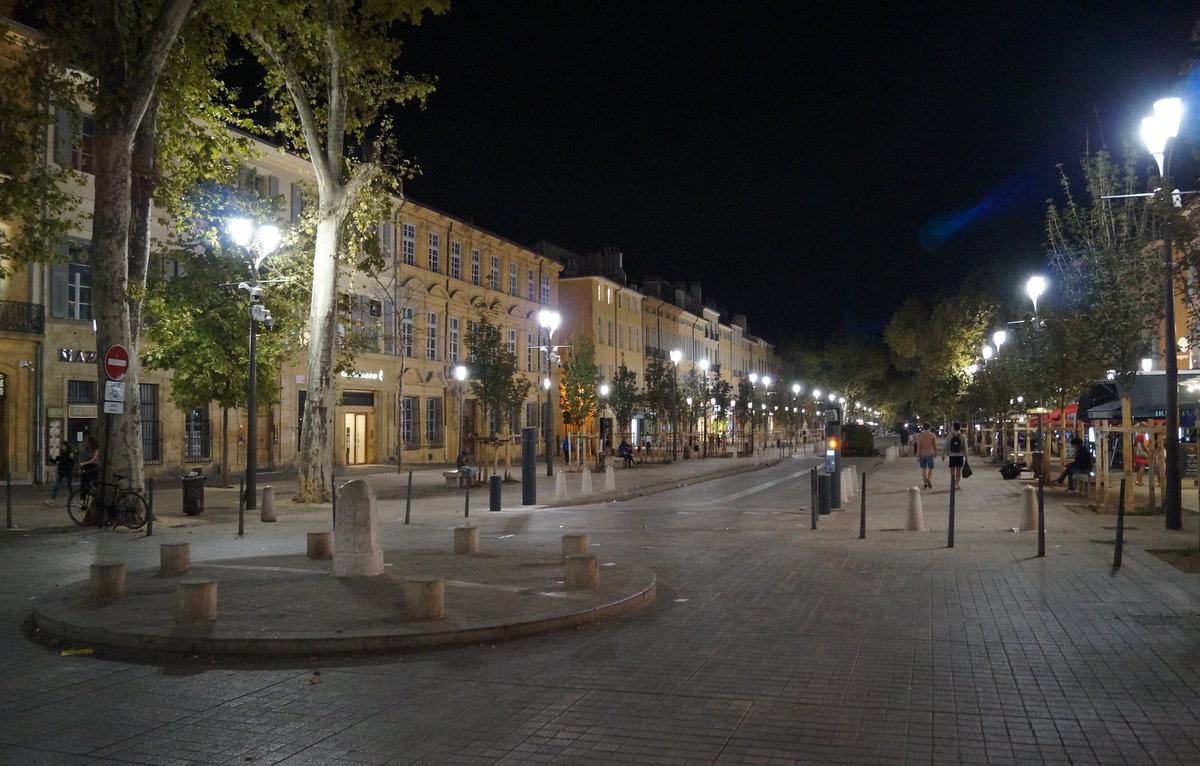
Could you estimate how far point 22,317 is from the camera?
2939 cm

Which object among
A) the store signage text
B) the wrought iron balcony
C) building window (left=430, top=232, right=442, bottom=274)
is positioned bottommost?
the store signage text

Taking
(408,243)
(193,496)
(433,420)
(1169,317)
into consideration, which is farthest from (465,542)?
(433,420)

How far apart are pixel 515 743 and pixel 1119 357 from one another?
68.6 feet

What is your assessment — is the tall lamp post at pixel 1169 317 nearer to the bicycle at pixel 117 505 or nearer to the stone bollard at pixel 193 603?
the stone bollard at pixel 193 603

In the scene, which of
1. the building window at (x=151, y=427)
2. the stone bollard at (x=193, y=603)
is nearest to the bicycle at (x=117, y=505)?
the stone bollard at (x=193, y=603)

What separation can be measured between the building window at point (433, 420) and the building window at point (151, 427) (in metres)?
16.5

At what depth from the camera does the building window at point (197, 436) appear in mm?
35406

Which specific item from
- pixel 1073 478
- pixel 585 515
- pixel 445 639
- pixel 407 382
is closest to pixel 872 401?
pixel 407 382

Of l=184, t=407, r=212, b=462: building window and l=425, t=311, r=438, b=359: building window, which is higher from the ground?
l=425, t=311, r=438, b=359: building window

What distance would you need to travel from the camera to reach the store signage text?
30.7m

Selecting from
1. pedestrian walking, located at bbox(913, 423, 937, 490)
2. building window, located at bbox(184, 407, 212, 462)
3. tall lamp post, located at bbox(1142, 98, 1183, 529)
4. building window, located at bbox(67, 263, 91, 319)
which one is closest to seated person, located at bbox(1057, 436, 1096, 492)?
pedestrian walking, located at bbox(913, 423, 937, 490)

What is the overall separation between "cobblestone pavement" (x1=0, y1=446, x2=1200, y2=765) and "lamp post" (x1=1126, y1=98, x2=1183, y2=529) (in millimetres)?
3804

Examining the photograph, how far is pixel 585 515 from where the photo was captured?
69.9 feet

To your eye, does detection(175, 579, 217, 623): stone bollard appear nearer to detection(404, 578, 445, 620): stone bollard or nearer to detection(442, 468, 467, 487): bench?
detection(404, 578, 445, 620): stone bollard
